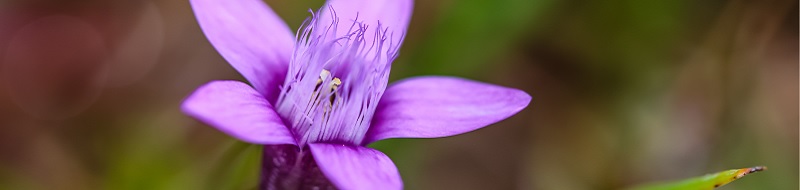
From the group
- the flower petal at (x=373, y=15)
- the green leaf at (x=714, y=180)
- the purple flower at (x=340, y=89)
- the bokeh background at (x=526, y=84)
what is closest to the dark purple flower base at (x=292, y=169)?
the purple flower at (x=340, y=89)

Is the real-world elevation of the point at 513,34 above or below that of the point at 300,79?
above

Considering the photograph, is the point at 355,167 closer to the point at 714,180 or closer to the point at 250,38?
the point at 250,38

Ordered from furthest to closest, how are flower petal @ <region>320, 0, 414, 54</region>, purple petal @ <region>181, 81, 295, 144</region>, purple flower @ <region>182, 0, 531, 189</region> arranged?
flower petal @ <region>320, 0, 414, 54</region>
purple flower @ <region>182, 0, 531, 189</region>
purple petal @ <region>181, 81, 295, 144</region>

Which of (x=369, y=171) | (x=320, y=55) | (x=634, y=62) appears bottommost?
(x=369, y=171)

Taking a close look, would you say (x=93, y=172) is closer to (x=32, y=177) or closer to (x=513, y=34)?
(x=32, y=177)

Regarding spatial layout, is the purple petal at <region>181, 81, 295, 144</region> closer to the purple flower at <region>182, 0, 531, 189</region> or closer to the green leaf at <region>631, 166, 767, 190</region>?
the purple flower at <region>182, 0, 531, 189</region>

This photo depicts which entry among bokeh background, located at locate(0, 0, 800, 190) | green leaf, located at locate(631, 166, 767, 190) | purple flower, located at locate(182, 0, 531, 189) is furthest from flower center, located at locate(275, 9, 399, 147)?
bokeh background, located at locate(0, 0, 800, 190)

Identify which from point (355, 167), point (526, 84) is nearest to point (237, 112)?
point (355, 167)

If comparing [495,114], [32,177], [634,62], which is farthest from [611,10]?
[32,177]
